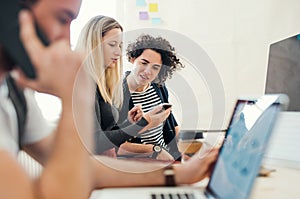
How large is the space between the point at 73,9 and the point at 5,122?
18 cm

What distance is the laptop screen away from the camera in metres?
0.43

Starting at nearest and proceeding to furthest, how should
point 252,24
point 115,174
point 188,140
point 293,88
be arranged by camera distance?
point 115,174, point 293,88, point 188,140, point 252,24

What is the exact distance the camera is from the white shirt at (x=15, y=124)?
0.40 meters

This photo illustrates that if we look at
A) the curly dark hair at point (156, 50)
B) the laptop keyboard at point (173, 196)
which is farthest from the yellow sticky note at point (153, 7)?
the laptop keyboard at point (173, 196)

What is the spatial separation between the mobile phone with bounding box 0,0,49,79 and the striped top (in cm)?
85

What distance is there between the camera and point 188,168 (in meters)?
0.72

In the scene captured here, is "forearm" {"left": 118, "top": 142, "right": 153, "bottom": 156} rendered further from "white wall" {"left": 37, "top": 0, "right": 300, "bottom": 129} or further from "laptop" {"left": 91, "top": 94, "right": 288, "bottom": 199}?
"white wall" {"left": 37, "top": 0, "right": 300, "bottom": 129}

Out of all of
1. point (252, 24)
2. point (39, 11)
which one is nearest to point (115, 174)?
point (39, 11)

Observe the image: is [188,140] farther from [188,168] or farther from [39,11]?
[39,11]

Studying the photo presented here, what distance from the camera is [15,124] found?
46cm

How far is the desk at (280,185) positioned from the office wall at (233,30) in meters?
0.99

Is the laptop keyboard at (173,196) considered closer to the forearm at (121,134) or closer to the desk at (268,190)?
the desk at (268,190)

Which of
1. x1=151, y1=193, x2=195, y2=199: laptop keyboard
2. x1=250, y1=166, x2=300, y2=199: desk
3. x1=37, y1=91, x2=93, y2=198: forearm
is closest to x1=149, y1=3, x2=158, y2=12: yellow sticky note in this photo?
x1=250, y1=166, x2=300, y2=199: desk

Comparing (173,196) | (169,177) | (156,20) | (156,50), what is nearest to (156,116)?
(156,50)
